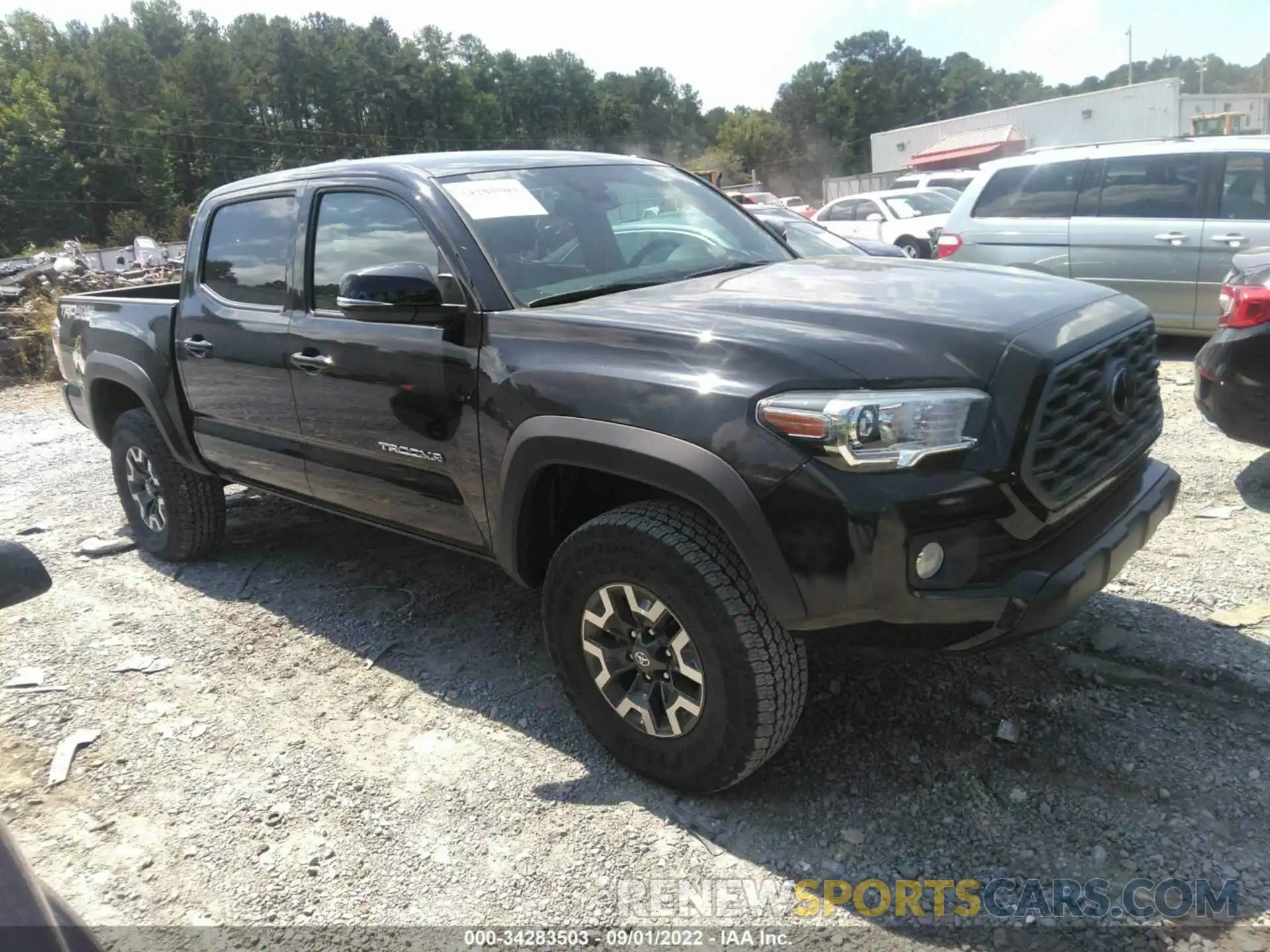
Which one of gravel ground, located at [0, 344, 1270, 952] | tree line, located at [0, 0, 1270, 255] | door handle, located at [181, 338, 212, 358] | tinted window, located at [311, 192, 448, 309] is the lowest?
gravel ground, located at [0, 344, 1270, 952]

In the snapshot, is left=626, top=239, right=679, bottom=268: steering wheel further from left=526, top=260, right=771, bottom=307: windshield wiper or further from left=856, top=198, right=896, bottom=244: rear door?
left=856, top=198, right=896, bottom=244: rear door

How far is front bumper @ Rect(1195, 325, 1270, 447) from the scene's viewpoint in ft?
14.2

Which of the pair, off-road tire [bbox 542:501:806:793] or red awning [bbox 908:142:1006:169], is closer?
off-road tire [bbox 542:501:806:793]

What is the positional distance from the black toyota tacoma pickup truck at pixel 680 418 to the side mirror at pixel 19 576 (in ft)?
4.62

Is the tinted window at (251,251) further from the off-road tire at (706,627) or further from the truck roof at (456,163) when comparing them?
the off-road tire at (706,627)

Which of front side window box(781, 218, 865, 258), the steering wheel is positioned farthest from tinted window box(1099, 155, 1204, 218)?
the steering wheel

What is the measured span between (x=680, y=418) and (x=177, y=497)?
340cm

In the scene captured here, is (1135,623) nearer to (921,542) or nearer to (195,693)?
(921,542)

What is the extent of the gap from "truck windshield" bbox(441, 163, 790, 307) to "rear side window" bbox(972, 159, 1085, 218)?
17.8 feet

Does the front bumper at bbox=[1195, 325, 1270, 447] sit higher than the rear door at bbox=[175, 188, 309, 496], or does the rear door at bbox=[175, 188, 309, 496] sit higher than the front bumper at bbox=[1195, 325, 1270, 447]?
the rear door at bbox=[175, 188, 309, 496]

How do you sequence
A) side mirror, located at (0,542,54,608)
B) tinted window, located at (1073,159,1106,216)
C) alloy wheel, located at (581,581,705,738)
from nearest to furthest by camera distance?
side mirror, located at (0,542,54,608)
alloy wheel, located at (581,581,705,738)
tinted window, located at (1073,159,1106,216)

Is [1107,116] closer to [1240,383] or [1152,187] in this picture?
[1152,187]

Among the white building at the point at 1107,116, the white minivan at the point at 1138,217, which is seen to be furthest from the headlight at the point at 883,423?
the white building at the point at 1107,116

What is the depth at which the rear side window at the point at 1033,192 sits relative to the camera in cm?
821
